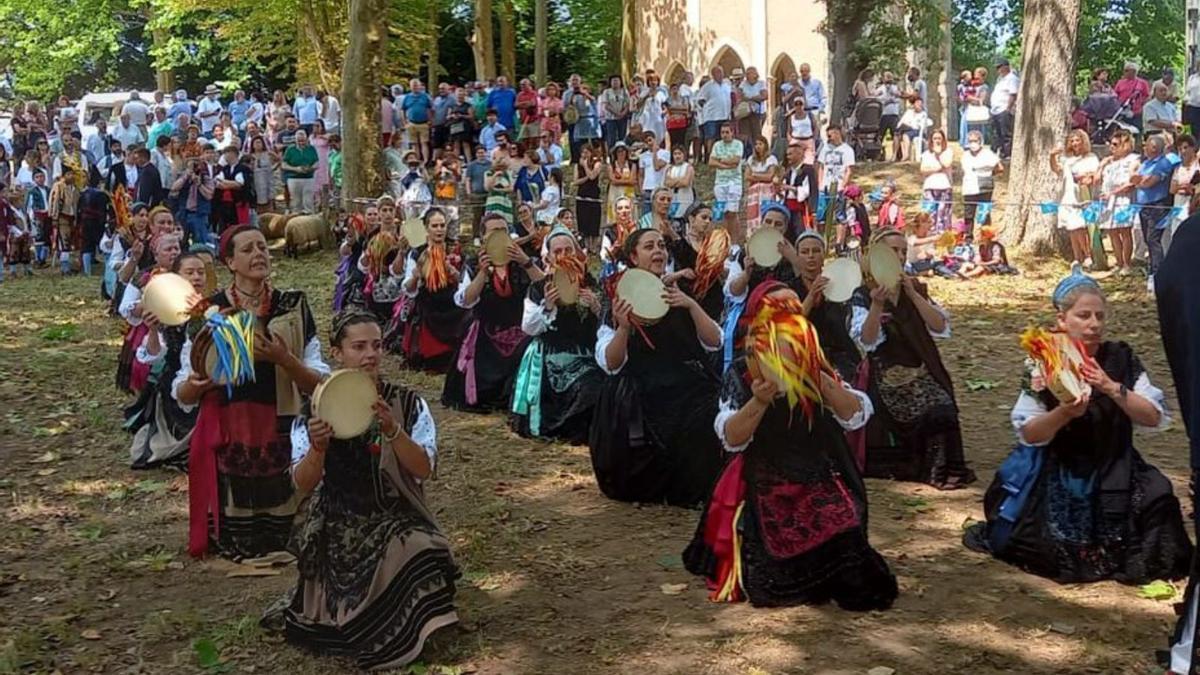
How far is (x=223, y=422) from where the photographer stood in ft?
18.8

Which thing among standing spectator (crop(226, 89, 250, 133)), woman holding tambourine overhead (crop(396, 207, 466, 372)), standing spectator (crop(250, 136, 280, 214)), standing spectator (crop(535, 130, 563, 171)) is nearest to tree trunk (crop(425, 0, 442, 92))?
standing spectator (crop(226, 89, 250, 133))

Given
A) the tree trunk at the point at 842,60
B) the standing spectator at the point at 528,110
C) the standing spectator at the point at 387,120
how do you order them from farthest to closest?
1. the standing spectator at the point at 528,110
2. the standing spectator at the point at 387,120
3. the tree trunk at the point at 842,60

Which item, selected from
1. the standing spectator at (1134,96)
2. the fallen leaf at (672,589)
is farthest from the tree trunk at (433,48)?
the fallen leaf at (672,589)

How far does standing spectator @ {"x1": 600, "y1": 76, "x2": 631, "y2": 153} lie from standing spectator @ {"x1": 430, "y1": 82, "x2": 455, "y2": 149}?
276cm

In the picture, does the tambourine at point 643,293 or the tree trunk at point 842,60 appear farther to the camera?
the tree trunk at point 842,60

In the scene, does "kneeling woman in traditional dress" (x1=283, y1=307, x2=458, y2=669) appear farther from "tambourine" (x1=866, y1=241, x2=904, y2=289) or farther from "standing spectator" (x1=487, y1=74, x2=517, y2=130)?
"standing spectator" (x1=487, y1=74, x2=517, y2=130)

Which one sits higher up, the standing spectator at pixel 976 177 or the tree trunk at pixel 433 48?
the tree trunk at pixel 433 48

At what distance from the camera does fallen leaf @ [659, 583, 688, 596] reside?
5.36 meters

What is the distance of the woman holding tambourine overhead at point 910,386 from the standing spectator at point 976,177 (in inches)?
370

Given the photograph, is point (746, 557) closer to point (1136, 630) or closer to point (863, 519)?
point (863, 519)

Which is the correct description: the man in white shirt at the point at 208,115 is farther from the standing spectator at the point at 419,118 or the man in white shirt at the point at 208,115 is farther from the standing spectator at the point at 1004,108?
the standing spectator at the point at 1004,108

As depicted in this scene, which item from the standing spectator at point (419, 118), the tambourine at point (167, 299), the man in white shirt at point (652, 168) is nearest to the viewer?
the tambourine at point (167, 299)

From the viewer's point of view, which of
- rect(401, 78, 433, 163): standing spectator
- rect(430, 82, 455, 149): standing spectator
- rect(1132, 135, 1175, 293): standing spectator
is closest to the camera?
rect(1132, 135, 1175, 293): standing spectator

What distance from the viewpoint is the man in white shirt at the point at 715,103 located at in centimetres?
2016
